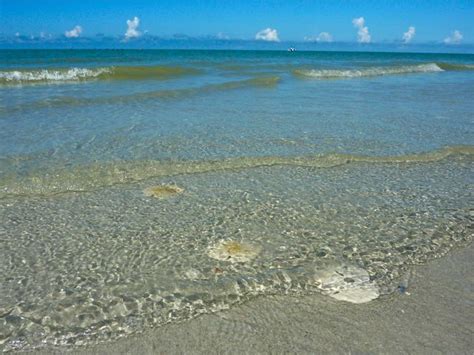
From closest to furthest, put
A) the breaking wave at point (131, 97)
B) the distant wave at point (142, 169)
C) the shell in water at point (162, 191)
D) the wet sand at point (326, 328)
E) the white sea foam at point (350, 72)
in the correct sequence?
the wet sand at point (326, 328)
the shell in water at point (162, 191)
the distant wave at point (142, 169)
the breaking wave at point (131, 97)
the white sea foam at point (350, 72)

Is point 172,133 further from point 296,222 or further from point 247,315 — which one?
point 247,315

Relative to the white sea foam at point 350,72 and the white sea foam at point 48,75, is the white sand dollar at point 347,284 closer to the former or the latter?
the white sea foam at point 48,75

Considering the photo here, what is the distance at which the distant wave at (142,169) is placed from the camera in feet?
20.1

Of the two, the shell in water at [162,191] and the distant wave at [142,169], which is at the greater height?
the distant wave at [142,169]

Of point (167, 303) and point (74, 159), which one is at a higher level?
point (74, 159)

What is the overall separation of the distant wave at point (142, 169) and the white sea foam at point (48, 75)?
15.3 metres

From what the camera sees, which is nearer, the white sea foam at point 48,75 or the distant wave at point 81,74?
the white sea foam at point 48,75

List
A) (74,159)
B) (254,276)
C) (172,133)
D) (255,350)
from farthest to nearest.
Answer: (172,133) < (74,159) < (254,276) < (255,350)

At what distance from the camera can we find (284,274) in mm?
4031

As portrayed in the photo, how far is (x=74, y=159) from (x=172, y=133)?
7.81ft

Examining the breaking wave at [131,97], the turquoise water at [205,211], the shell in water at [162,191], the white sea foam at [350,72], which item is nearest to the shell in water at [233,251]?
the turquoise water at [205,211]

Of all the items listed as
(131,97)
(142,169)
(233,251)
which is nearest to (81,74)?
(131,97)

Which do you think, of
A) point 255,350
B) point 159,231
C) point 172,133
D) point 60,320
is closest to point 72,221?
point 159,231

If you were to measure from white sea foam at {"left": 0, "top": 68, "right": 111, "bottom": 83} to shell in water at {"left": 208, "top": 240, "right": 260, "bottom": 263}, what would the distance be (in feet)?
60.4
